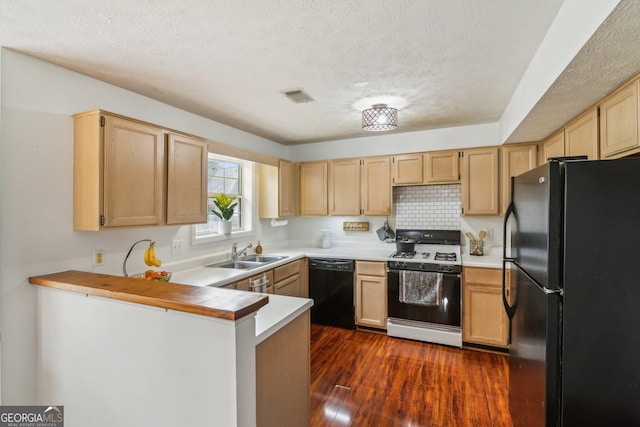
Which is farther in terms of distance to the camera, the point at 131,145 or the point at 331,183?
the point at 331,183

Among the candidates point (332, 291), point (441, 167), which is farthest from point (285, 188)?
point (441, 167)

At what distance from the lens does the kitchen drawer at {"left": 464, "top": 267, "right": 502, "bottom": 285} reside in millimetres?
2893

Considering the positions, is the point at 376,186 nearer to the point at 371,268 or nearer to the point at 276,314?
the point at 371,268

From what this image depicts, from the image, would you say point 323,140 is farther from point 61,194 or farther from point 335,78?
point 61,194

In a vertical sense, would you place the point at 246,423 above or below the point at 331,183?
below

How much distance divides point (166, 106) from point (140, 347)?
2.06 m

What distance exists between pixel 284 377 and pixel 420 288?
207 cm

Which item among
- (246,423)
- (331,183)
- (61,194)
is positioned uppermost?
(331,183)

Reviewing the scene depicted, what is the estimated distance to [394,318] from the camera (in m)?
3.27

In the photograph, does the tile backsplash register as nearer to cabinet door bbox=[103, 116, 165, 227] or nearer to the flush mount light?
the flush mount light

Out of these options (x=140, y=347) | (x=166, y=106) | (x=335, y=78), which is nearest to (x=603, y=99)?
(x=335, y=78)

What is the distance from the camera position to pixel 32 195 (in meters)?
1.77

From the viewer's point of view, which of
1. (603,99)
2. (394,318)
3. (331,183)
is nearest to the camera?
(603,99)

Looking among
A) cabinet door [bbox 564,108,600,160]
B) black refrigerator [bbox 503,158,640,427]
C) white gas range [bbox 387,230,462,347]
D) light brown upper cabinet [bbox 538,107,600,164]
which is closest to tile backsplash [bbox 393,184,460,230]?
white gas range [bbox 387,230,462,347]
